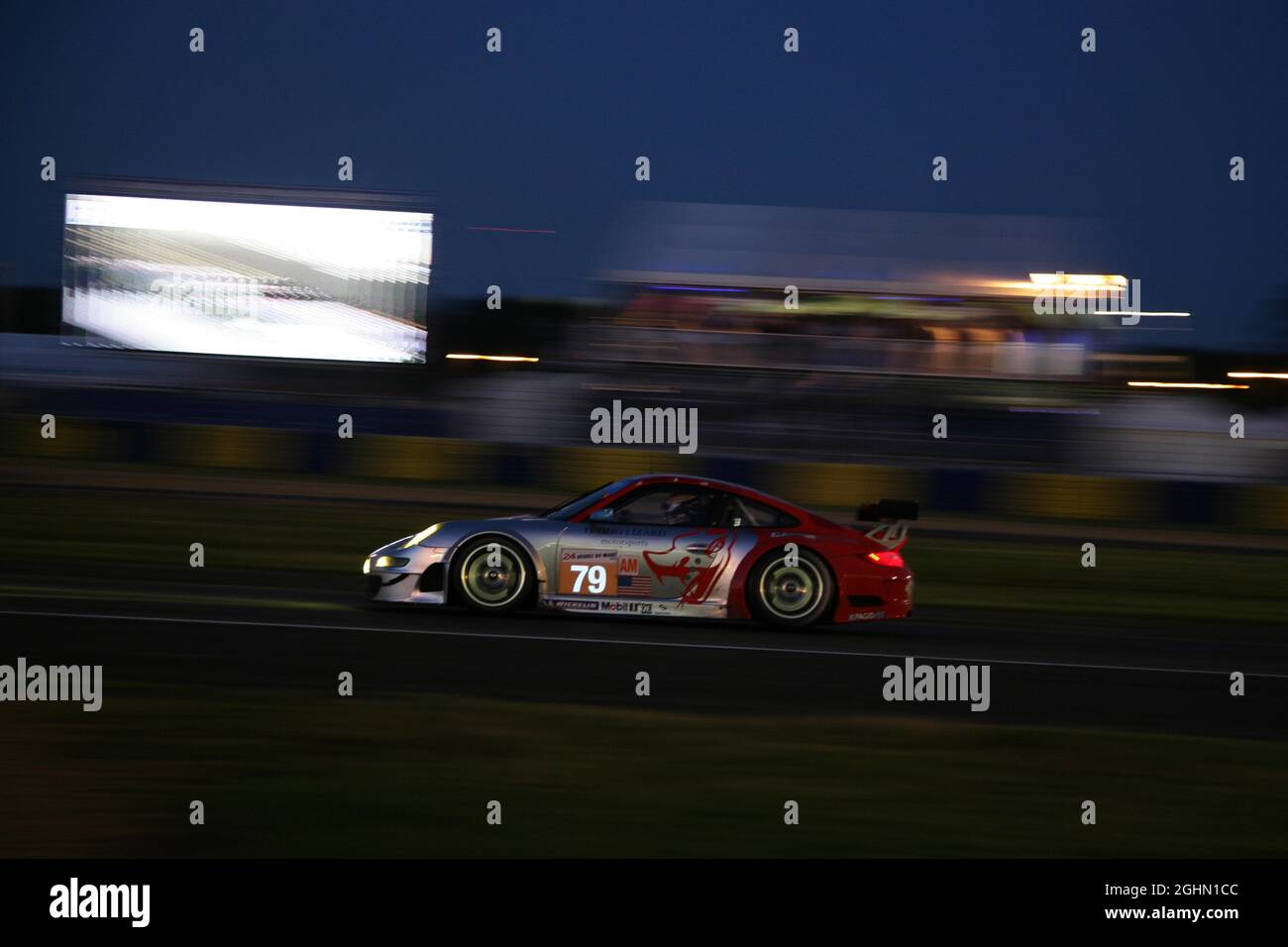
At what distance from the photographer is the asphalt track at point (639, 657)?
737cm

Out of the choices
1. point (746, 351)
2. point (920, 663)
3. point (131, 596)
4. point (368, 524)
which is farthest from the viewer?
point (746, 351)

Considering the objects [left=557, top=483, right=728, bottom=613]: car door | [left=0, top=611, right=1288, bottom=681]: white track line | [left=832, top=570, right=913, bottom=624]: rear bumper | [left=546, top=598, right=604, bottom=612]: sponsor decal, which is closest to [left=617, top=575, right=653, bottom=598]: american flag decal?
[left=557, top=483, right=728, bottom=613]: car door

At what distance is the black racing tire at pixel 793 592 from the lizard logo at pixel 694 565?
275 millimetres

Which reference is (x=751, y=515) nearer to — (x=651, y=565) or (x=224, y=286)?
(x=651, y=565)

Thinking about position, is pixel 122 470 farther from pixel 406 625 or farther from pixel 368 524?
pixel 406 625

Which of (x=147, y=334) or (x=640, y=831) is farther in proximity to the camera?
(x=147, y=334)

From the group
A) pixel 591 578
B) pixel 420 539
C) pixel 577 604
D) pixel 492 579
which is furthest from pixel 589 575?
pixel 420 539

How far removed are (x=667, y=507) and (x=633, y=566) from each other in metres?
0.51

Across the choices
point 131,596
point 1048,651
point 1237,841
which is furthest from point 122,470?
point 1237,841

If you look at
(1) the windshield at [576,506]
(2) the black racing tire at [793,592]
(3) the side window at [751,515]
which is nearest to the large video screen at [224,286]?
(1) the windshield at [576,506]

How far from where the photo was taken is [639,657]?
857 cm

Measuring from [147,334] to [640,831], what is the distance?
27805 millimetres

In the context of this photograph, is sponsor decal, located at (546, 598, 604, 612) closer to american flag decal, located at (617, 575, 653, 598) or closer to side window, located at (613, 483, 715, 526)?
american flag decal, located at (617, 575, 653, 598)

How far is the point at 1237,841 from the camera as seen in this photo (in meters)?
5.25
